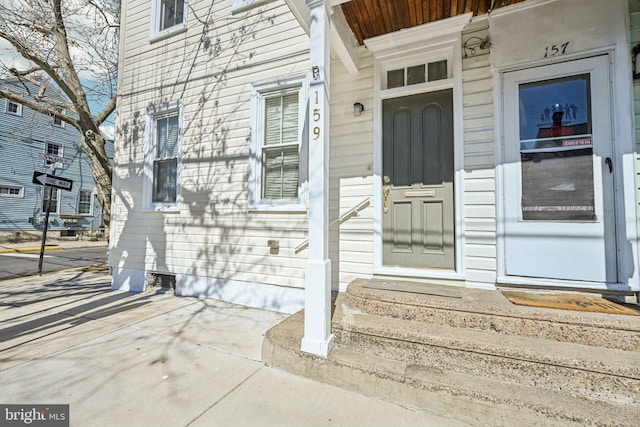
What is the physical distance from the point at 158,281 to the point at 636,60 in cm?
668

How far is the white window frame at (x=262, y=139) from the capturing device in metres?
3.96

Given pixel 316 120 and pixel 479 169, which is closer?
pixel 316 120

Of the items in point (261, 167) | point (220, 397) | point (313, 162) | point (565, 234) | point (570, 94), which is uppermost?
point (570, 94)

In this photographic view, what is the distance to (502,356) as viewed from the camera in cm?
198

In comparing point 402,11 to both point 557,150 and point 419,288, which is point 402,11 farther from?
point 419,288

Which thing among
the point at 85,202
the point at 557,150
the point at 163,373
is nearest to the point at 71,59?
the point at 163,373

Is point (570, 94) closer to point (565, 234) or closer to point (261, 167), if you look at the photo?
point (565, 234)

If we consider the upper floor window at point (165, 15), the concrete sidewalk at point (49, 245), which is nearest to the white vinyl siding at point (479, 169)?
the upper floor window at point (165, 15)

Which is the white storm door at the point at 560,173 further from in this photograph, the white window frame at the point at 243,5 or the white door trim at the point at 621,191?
the white window frame at the point at 243,5

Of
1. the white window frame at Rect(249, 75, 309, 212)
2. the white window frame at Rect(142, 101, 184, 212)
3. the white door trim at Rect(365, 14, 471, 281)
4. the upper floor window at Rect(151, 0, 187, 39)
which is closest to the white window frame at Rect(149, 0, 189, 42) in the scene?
the upper floor window at Rect(151, 0, 187, 39)

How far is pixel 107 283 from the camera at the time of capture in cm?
584

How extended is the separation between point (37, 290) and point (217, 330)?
4.20 meters

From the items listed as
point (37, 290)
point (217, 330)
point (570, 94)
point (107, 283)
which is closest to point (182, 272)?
point (217, 330)

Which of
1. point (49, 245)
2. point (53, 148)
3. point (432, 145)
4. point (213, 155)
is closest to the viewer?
point (432, 145)
